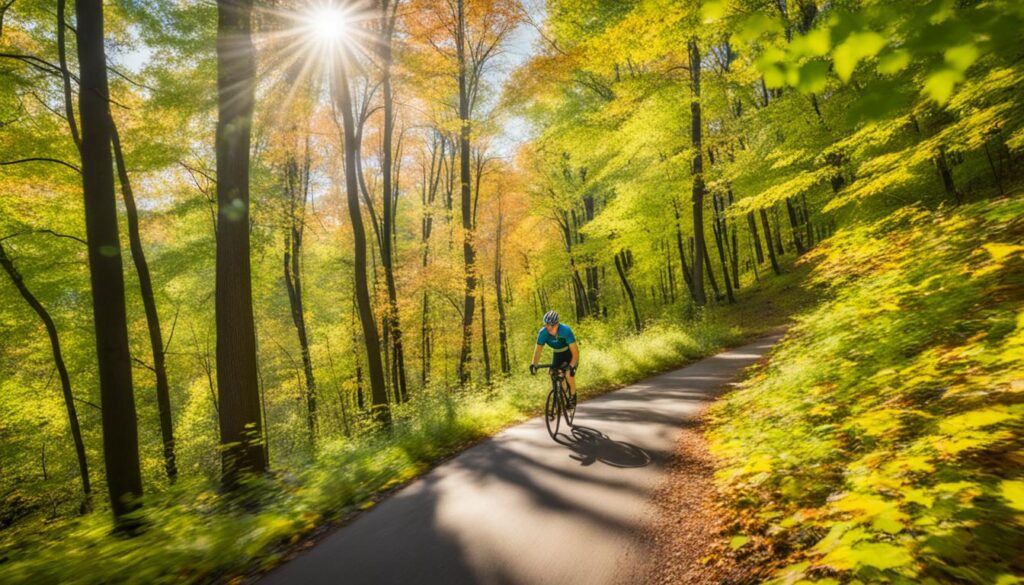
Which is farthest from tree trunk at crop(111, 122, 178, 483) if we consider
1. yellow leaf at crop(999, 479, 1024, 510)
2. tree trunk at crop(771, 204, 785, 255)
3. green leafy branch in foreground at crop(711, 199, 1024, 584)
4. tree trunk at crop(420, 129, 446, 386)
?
tree trunk at crop(771, 204, 785, 255)

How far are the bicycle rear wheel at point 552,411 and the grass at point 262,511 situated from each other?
1.69 metres

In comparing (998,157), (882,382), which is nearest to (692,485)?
(882,382)

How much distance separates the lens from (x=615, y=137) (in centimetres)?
1559

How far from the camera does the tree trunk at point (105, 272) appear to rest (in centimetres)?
618

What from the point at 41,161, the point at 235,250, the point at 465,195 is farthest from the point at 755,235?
the point at 41,161

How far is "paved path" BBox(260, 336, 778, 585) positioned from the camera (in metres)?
3.87

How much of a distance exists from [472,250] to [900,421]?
15833 millimetres

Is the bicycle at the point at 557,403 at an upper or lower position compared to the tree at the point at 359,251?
lower

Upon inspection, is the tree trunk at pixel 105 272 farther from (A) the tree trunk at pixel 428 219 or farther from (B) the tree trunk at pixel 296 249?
(A) the tree trunk at pixel 428 219

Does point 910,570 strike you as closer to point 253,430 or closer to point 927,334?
point 927,334

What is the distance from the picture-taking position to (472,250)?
1819 centimetres

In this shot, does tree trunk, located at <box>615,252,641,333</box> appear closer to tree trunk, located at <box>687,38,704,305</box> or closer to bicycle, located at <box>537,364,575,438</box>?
tree trunk, located at <box>687,38,704,305</box>

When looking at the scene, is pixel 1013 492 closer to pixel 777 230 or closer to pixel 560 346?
pixel 560 346

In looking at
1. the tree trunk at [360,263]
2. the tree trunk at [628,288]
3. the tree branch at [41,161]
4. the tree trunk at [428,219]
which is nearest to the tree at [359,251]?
the tree trunk at [360,263]
